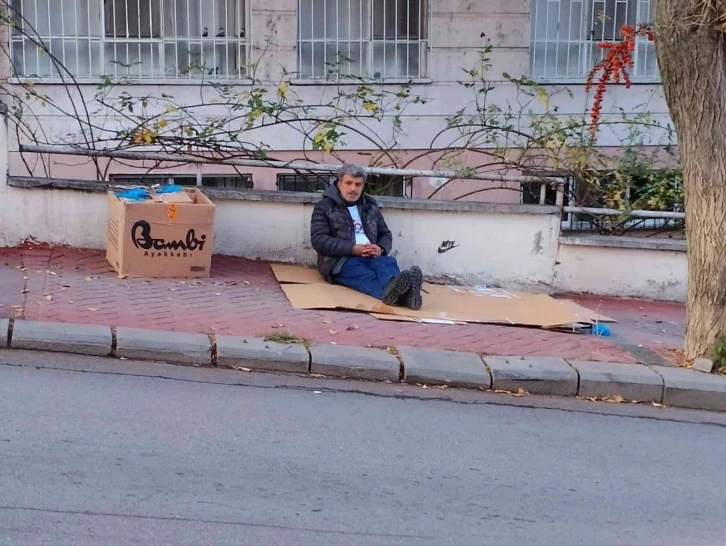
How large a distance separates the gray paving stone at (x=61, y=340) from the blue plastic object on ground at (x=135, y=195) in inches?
79.3

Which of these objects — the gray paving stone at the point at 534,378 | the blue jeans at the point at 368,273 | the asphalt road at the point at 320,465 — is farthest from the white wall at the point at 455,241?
the asphalt road at the point at 320,465

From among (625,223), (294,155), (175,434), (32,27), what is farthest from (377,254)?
(32,27)

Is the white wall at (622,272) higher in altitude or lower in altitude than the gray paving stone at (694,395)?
higher

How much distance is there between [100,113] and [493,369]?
7218 mm

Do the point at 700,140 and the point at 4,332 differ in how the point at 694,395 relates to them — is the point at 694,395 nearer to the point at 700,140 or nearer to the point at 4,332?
the point at 700,140

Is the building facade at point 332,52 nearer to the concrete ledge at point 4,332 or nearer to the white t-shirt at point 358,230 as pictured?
the white t-shirt at point 358,230

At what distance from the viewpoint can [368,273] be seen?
8477 mm

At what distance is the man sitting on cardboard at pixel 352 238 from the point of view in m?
8.47

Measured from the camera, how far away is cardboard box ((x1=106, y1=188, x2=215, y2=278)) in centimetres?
812

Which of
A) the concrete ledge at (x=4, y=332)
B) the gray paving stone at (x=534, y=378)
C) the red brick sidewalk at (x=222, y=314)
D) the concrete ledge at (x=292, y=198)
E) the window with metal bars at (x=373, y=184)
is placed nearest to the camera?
the concrete ledge at (x=4, y=332)

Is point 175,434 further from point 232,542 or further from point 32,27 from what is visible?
point 32,27

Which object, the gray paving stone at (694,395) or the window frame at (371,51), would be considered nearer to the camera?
the gray paving stone at (694,395)

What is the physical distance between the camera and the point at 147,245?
8195 millimetres

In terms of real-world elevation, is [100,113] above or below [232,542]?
above
